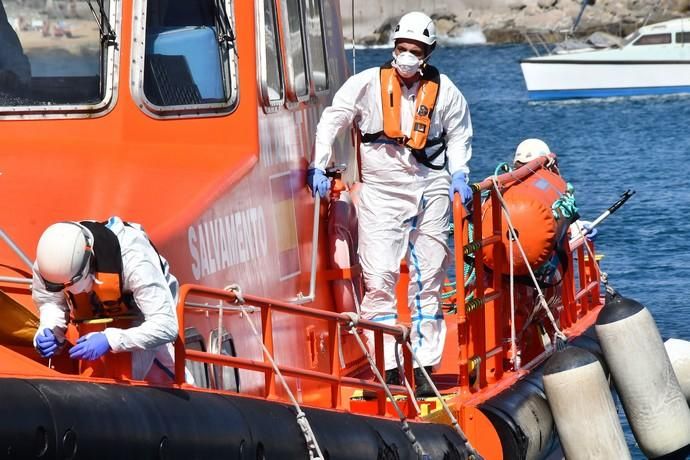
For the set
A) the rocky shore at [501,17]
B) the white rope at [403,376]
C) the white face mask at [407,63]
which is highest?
the white face mask at [407,63]

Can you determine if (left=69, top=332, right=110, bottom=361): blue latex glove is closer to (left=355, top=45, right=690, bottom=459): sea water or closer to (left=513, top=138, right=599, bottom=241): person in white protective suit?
(left=513, top=138, right=599, bottom=241): person in white protective suit

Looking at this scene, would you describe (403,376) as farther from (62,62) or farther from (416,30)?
(62,62)

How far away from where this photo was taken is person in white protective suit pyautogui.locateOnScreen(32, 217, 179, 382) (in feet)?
14.5

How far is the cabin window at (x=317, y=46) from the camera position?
22.4ft

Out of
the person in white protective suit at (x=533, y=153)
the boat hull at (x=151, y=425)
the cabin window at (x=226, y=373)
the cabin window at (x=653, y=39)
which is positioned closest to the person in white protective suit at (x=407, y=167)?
the cabin window at (x=226, y=373)

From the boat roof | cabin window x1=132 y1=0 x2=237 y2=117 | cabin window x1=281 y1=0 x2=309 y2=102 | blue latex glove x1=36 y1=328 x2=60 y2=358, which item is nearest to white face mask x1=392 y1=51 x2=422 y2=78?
cabin window x1=281 y1=0 x2=309 y2=102

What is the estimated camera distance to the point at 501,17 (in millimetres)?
69375

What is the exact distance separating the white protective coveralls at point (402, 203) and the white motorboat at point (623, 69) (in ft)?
111

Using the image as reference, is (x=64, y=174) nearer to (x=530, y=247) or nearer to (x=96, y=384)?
(x=96, y=384)

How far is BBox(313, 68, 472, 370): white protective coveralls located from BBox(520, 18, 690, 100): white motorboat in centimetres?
3379

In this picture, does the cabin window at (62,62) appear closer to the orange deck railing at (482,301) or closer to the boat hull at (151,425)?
the boat hull at (151,425)

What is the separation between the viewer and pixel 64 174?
529cm

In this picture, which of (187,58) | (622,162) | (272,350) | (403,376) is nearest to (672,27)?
(622,162)

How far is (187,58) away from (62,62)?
0.46 m
